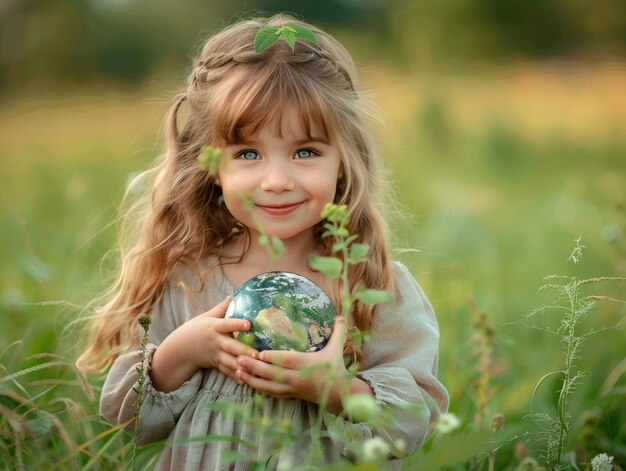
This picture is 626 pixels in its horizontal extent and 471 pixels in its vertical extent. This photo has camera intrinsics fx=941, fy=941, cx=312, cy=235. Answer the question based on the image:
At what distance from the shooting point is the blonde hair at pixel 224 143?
8.56 feet

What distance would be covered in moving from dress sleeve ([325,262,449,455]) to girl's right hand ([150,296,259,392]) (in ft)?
1.18

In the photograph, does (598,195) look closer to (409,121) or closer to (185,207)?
(409,121)

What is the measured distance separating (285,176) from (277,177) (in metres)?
0.03

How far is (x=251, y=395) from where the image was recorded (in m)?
2.54

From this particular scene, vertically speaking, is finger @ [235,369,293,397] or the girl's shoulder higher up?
the girl's shoulder

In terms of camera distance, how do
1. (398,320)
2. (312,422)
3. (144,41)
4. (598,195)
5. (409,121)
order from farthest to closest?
(144,41) → (409,121) → (598,195) → (398,320) → (312,422)

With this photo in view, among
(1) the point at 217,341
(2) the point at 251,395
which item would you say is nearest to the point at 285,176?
(1) the point at 217,341

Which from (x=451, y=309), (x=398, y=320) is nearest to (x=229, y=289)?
(x=398, y=320)

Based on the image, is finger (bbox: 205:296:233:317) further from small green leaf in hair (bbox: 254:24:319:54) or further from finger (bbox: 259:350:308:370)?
small green leaf in hair (bbox: 254:24:319:54)

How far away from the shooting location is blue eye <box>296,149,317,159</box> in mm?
2605

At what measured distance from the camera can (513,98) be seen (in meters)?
8.12

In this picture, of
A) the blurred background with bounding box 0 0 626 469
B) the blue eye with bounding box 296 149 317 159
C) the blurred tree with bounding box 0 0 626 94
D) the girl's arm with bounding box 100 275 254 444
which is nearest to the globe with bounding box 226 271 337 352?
the girl's arm with bounding box 100 275 254 444

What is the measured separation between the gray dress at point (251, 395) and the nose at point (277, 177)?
0.40 m

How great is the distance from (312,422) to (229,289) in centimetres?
48
